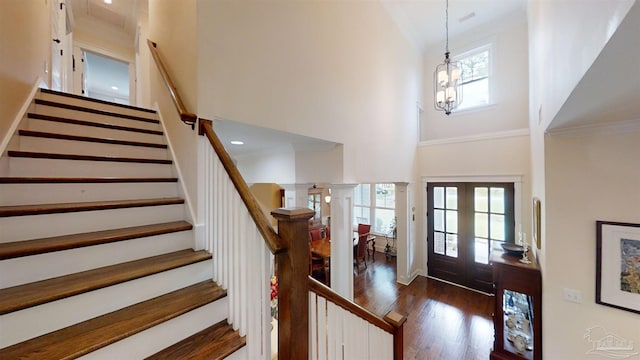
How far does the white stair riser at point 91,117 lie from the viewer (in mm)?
2135

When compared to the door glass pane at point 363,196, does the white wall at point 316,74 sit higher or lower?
higher

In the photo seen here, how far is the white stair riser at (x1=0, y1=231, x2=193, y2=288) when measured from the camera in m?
1.12

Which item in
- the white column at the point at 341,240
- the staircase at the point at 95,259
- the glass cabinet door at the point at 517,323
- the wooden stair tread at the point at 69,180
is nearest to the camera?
the staircase at the point at 95,259

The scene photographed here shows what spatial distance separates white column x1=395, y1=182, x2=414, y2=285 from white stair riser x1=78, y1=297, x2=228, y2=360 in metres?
4.21

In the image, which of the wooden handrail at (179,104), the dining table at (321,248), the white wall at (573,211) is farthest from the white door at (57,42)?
the white wall at (573,211)

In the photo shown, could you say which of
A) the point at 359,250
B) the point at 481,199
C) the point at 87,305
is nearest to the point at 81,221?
the point at 87,305

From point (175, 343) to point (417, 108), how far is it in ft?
19.0

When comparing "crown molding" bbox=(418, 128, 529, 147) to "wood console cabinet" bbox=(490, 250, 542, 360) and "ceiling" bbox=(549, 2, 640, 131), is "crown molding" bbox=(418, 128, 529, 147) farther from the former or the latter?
"ceiling" bbox=(549, 2, 640, 131)

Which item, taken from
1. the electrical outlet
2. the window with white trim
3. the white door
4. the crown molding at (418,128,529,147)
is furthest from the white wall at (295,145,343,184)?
the window with white trim

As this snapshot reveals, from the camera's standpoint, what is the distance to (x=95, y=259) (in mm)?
1339

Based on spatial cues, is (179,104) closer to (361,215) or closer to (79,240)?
(79,240)

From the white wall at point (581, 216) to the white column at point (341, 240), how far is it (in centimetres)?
207

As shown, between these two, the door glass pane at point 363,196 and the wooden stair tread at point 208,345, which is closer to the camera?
the wooden stair tread at point 208,345

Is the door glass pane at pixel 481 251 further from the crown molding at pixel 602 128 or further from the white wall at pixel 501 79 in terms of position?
the crown molding at pixel 602 128
